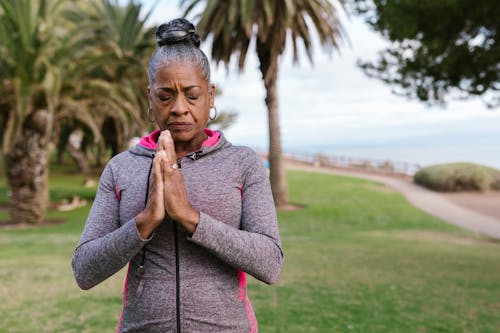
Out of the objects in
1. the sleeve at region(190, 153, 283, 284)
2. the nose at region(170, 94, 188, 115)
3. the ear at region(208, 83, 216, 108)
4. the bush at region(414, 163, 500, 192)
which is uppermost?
the ear at region(208, 83, 216, 108)

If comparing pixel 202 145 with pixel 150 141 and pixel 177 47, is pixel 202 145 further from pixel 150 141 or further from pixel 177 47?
pixel 177 47

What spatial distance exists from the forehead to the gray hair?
0.04 feet

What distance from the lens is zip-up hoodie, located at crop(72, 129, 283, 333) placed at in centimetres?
161

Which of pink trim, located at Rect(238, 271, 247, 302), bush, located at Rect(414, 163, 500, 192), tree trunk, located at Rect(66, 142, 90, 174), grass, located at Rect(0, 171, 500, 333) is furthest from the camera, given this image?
tree trunk, located at Rect(66, 142, 90, 174)

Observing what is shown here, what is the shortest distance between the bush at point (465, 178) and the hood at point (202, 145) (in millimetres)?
30135

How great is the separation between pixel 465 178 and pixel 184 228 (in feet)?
102

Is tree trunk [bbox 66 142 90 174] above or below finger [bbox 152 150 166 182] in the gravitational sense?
below

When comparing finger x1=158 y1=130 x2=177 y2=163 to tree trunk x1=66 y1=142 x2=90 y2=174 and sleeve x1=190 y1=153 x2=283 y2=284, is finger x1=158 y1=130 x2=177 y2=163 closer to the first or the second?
sleeve x1=190 y1=153 x2=283 y2=284

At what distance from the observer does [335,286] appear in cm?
787

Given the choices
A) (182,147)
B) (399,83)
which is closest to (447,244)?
(399,83)

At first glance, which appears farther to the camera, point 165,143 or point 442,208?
point 442,208

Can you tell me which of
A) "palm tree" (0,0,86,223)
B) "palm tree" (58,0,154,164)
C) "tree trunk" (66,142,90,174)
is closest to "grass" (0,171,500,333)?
"palm tree" (0,0,86,223)

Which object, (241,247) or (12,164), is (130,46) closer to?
(12,164)

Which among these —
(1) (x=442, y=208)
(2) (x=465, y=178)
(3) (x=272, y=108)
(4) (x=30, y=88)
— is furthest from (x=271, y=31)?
(2) (x=465, y=178)
